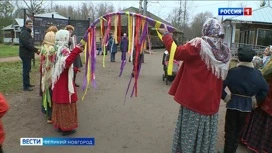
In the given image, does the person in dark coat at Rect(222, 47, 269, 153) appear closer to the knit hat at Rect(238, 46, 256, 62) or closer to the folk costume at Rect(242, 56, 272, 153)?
the knit hat at Rect(238, 46, 256, 62)

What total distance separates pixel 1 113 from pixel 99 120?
335 centimetres

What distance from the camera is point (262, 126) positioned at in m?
4.40

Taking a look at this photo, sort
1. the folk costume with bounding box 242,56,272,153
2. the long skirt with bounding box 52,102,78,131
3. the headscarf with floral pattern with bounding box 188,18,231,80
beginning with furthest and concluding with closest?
1. the long skirt with bounding box 52,102,78,131
2. the folk costume with bounding box 242,56,272,153
3. the headscarf with floral pattern with bounding box 188,18,231,80

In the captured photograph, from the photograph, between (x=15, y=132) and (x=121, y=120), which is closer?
(x=15, y=132)

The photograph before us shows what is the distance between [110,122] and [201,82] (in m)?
2.85

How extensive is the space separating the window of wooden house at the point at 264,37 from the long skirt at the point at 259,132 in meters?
22.3

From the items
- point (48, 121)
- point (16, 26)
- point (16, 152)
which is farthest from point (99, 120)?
point (16, 26)

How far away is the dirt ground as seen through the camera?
462 centimetres

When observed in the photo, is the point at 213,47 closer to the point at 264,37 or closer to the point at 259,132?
the point at 259,132

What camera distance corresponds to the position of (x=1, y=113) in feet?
8.67

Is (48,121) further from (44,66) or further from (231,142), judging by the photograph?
(231,142)

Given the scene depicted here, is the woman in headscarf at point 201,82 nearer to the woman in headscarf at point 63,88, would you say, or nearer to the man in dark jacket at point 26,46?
the woman in headscarf at point 63,88

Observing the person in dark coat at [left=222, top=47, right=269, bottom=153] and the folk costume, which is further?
the folk costume

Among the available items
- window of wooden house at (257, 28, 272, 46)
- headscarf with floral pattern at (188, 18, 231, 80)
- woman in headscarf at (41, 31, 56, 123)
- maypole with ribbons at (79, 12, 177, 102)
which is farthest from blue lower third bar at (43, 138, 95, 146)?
window of wooden house at (257, 28, 272, 46)
